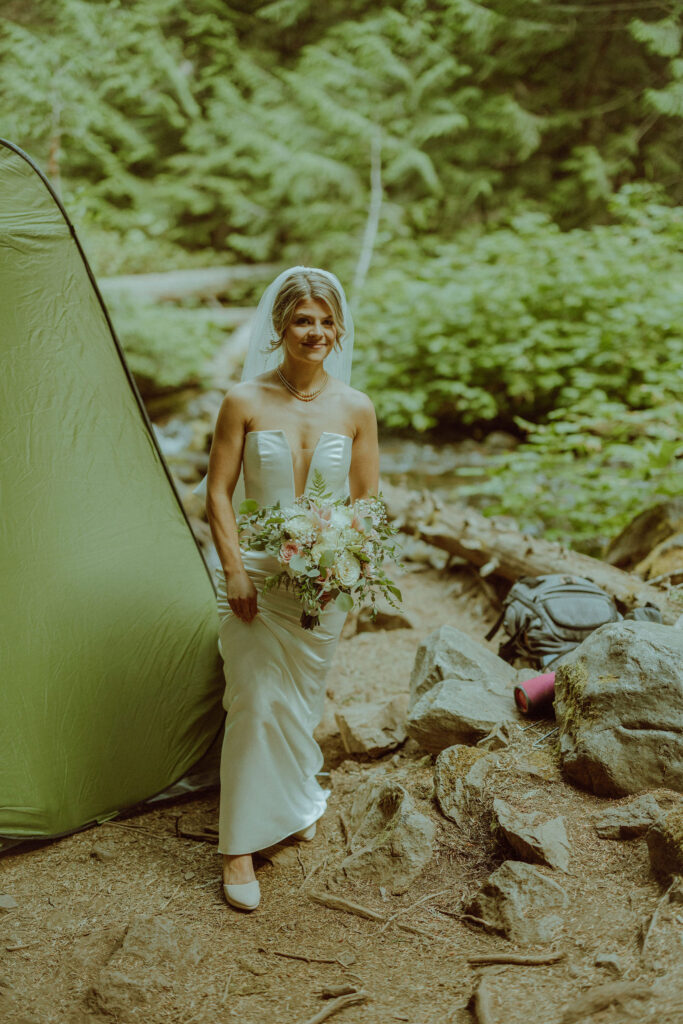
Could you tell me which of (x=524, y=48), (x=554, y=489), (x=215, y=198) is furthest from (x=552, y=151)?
(x=554, y=489)

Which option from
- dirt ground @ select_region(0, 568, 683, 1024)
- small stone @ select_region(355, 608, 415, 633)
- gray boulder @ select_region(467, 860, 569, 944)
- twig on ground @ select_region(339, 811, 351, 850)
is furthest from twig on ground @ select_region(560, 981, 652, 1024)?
small stone @ select_region(355, 608, 415, 633)

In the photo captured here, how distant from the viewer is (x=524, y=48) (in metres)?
10.5

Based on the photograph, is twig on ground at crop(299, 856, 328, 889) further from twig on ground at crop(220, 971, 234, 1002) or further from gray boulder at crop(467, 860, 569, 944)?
gray boulder at crop(467, 860, 569, 944)

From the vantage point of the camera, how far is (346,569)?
1.98 m

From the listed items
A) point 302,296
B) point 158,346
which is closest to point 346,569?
point 302,296

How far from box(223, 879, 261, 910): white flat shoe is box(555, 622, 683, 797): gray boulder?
3.16 ft

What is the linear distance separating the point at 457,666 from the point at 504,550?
138cm

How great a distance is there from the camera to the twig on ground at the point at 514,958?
160 centimetres

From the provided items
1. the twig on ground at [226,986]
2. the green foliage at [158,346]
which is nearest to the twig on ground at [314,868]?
the twig on ground at [226,986]

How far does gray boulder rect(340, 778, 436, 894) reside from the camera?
6.73ft

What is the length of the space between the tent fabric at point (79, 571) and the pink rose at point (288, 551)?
906 mm

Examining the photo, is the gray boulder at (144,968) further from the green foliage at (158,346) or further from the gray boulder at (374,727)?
the green foliage at (158,346)

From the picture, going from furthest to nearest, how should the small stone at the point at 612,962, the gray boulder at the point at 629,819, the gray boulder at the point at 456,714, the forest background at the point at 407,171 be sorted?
the forest background at the point at 407,171
the gray boulder at the point at 456,714
the gray boulder at the point at 629,819
the small stone at the point at 612,962

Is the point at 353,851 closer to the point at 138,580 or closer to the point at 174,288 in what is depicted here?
the point at 138,580
